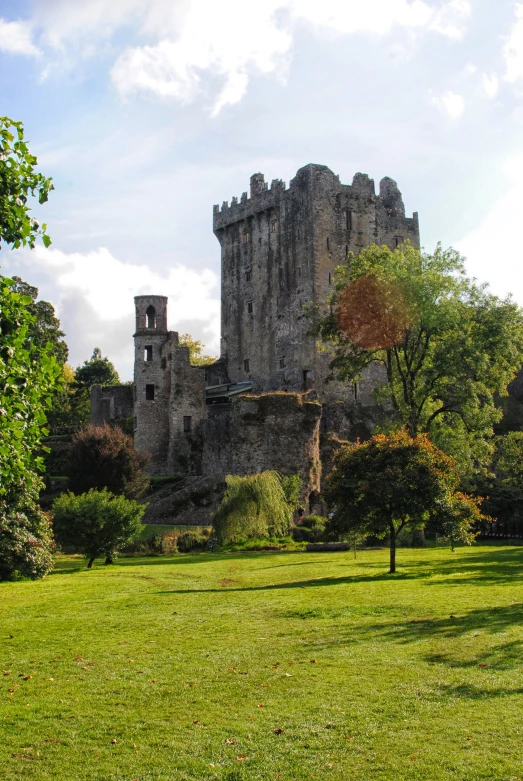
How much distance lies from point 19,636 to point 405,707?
23.3 ft

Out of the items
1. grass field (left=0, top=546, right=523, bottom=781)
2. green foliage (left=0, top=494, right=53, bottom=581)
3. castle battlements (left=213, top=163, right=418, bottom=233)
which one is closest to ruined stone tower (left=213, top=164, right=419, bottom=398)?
castle battlements (left=213, top=163, right=418, bottom=233)

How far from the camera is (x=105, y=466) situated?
4531 cm

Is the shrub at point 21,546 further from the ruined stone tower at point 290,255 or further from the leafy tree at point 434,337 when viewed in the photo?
the ruined stone tower at point 290,255

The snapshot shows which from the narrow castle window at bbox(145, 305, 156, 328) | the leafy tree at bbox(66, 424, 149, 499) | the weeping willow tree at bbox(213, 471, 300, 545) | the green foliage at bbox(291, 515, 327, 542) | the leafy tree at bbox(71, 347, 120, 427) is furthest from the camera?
the leafy tree at bbox(71, 347, 120, 427)

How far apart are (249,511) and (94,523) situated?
25.0 feet

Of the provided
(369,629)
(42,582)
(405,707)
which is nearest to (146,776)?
(405,707)

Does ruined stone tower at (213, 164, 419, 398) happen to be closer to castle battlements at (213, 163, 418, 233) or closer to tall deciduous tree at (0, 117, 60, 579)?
castle battlements at (213, 163, 418, 233)

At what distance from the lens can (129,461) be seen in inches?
1812

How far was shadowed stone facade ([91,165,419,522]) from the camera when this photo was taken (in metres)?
42.6

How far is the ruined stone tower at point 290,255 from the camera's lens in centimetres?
6606

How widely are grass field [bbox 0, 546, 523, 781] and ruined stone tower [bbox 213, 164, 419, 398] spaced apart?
48051mm

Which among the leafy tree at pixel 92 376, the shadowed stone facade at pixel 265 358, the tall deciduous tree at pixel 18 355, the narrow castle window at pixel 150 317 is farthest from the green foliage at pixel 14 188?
the leafy tree at pixel 92 376

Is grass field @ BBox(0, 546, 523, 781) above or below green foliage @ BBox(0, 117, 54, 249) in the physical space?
below

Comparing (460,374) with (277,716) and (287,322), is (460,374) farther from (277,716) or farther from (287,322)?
(287,322)
